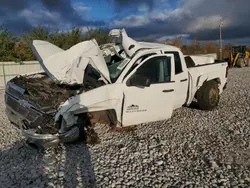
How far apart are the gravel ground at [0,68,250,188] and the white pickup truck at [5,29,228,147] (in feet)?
1.45

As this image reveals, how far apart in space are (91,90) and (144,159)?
5.52 feet

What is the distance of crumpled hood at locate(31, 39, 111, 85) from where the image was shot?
190 inches

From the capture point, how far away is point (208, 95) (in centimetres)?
752

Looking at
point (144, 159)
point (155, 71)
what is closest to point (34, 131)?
point (144, 159)

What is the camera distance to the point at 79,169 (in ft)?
13.8

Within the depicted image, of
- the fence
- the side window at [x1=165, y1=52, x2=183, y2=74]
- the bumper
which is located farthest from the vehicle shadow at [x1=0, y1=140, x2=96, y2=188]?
the fence

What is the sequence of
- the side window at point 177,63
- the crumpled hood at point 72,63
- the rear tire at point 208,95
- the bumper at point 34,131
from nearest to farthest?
the bumper at point 34,131 < the crumpled hood at point 72,63 < the side window at point 177,63 < the rear tire at point 208,95

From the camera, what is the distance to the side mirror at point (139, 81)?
17.2ft

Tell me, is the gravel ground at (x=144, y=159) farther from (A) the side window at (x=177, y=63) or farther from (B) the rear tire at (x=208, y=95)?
(A) the side window at (x=177, y=63)

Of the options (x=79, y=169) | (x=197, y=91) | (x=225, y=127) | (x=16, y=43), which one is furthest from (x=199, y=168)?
(x=16, y=43)

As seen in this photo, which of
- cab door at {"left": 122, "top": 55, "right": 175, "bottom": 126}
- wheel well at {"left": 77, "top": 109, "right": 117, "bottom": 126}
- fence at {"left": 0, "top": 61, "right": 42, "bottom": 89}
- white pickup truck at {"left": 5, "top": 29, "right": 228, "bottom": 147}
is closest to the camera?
white pickup truck at {"left": 5, "top": 29, "right": 228, "bottom": 147}

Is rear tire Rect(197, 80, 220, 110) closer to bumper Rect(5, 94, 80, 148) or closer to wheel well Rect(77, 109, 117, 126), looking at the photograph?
wheel well Rect(77, 109, 117, 126)

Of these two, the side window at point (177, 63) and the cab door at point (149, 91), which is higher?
the side window at point (177, 63)

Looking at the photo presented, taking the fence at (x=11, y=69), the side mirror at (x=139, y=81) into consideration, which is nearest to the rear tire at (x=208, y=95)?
the side mirror at (x=139, y=81)
